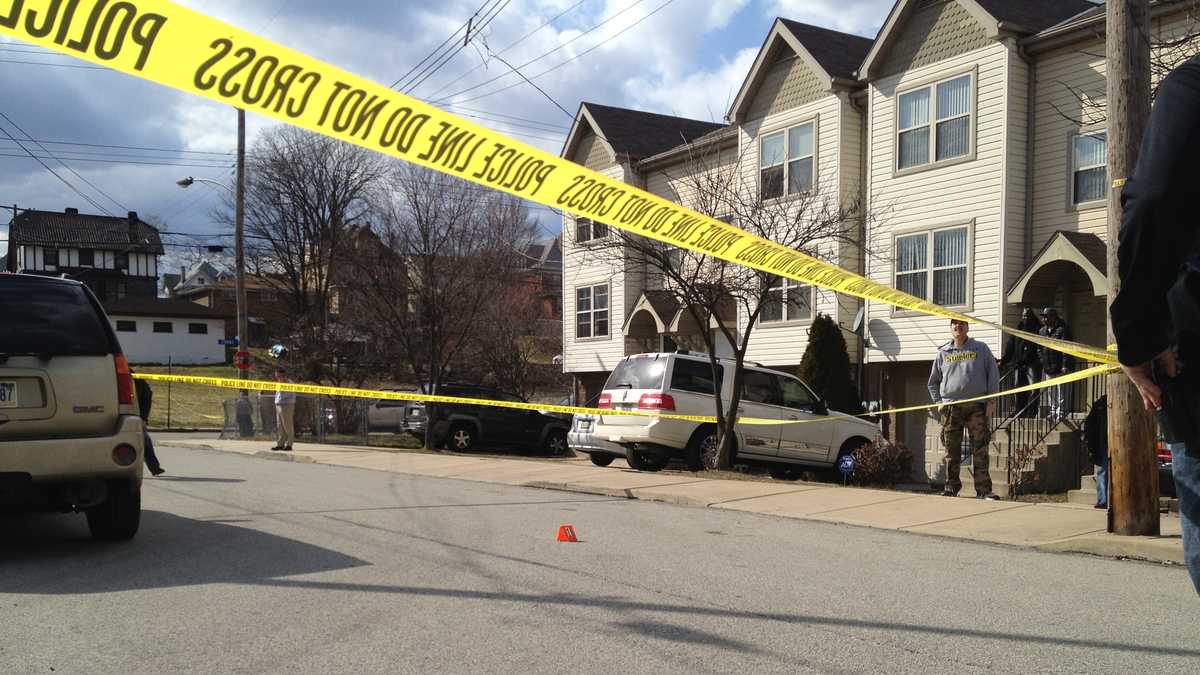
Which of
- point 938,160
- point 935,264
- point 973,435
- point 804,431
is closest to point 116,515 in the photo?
point 973,435

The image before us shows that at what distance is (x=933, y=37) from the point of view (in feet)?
70.7

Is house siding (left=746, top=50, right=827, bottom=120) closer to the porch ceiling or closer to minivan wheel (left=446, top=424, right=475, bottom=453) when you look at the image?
the porch ceiling

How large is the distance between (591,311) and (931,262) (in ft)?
42.5

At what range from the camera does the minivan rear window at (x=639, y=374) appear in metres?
15.7

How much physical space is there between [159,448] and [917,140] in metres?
17.6

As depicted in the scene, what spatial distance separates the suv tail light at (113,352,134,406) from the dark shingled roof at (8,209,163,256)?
2965 inches

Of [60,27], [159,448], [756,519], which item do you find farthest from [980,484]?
[159,448]

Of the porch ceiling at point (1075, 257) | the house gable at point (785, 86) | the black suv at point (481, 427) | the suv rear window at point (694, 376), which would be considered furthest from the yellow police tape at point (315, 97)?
the house gable at point (785, 86)

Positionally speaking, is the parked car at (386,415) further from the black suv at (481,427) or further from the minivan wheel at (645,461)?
the minivan wheel at (645,461)

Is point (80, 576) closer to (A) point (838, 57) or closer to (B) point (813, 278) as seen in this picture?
(B) point (813, 278)

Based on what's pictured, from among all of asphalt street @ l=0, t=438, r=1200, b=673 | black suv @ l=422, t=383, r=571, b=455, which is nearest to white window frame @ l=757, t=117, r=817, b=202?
black suv @ l=422, t=383, r=571, b=455

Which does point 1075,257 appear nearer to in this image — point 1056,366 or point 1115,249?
point 1056,366

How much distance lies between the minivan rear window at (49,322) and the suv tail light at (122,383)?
0.32 ft

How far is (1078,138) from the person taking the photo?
19.4m
